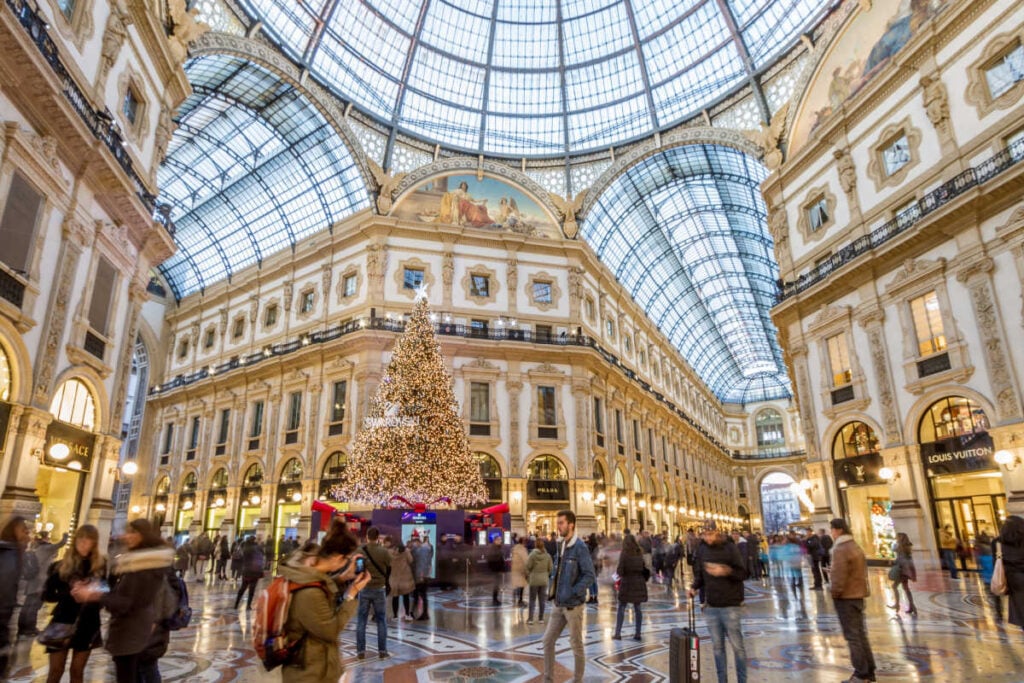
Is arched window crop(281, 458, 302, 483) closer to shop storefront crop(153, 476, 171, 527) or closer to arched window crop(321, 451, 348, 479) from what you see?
arched window crop(321, 451, 348, 479)

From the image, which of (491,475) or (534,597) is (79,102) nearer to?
(534,597)

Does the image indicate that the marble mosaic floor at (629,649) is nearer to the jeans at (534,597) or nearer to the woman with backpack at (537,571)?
the jeans at (534,597)

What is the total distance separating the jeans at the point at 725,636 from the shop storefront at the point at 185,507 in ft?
112

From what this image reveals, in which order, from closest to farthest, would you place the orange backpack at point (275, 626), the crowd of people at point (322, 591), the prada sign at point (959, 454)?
the orange backpack at point (275, 626) → the crowd of people at point (322, 591) → the prada sign at point (959, 454)

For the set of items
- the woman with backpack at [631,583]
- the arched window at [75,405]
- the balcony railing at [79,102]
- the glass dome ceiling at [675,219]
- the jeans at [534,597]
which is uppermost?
the glass dome ceiling at [675,219]

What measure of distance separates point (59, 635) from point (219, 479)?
A: 3112cm

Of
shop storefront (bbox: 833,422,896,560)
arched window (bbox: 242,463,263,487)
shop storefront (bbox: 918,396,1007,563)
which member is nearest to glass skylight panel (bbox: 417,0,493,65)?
arched window (bbox: 242,463,263,487)

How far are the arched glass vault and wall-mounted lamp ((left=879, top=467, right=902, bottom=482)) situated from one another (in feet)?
83.6

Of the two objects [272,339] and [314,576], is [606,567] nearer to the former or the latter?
[314,576]

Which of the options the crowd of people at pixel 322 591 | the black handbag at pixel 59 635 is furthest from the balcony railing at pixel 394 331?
the black handbag at pixel 59 635

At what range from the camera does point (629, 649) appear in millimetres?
8305

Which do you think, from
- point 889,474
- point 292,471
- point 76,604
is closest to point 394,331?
point 292,471

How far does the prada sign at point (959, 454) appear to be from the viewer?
16.5 m

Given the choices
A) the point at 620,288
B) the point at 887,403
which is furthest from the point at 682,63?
the point at 887,403
